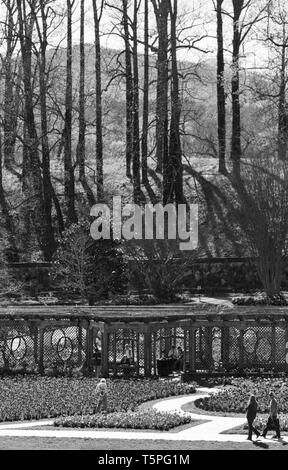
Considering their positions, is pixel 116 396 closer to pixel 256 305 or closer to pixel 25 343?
pixel 25 343

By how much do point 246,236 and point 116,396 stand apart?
880 inches

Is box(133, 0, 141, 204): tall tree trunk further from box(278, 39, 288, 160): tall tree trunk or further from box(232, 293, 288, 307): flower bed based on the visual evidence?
box(232, 293, 288, 307): flower bed

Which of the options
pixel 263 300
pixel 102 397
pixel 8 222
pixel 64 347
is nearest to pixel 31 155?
pixel 8 222

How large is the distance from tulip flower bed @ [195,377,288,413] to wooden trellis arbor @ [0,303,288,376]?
7.33 feet

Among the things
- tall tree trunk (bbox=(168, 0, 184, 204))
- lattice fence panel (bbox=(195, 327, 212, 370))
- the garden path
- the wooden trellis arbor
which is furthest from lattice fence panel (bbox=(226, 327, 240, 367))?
tall tree trunk (bbox=(168, 0, 184, 204))

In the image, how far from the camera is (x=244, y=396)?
1073 inches

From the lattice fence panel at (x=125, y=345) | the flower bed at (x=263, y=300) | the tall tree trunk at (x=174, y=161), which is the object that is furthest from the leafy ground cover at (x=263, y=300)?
the tall tree trunk at (x=174, y=161)

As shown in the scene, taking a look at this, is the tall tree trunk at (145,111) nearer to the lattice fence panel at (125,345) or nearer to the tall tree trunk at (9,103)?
the tall tree trunk at (9,103)

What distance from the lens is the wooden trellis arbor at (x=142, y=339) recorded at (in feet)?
108

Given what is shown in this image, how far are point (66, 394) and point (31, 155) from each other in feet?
100

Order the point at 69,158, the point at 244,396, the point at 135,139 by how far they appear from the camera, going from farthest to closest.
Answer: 1. the point at 135,139
2. the point at 69,158
3. the point at 244,396

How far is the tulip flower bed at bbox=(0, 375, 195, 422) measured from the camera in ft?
81.8

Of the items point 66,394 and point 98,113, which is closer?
point 66,394

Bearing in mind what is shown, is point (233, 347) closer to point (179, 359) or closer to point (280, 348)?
point (280, 348)
